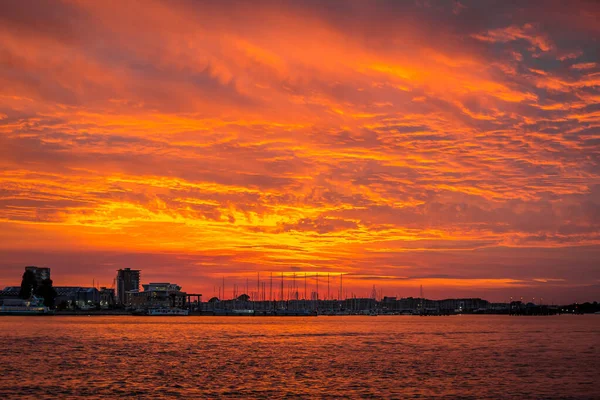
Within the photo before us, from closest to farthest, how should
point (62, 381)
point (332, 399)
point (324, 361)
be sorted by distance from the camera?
point (332, 399) → point (62, 381) → point (324, 361)

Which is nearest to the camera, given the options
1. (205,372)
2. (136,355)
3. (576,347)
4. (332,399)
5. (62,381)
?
(332,399)

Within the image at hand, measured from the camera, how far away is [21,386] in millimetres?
62312

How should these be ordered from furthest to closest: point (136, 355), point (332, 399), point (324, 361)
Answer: point (136, 355) < point (324, 361) < point (332, 399)

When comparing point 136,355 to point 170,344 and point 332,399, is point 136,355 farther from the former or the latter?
point 332,399

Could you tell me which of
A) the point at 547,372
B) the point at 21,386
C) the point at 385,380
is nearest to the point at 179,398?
the point at 21,386

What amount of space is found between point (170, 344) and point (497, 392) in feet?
250

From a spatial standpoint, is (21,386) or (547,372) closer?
(21,386)

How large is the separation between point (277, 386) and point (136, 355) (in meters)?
41.0

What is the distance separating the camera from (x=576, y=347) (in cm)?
11888

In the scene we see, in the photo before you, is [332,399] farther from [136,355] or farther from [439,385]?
[136,355]

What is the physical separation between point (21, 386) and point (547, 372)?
2118 inches

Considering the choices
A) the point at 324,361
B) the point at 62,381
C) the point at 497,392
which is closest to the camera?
the point at 497,392

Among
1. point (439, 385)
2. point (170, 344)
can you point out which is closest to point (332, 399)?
point (439, 385)

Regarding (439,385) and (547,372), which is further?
(547,372)
